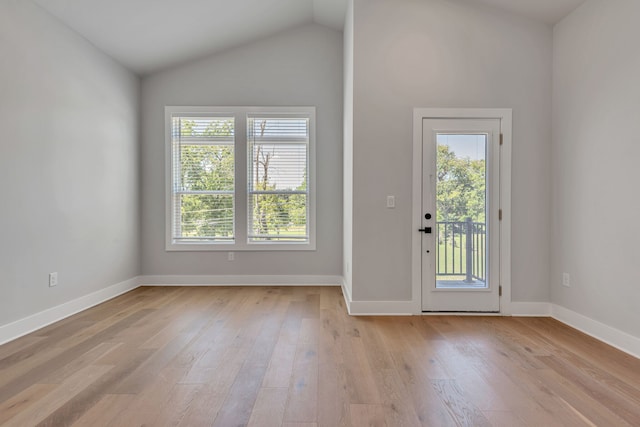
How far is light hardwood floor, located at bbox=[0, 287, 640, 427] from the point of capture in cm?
188

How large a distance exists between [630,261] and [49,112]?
Answer: 17.7 ft

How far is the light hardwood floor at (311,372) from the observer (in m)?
1.88

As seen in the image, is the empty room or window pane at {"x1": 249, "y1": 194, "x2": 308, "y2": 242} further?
window pane at {"x1": 249, "y1": 194, "x2": 308, "y2": 242}

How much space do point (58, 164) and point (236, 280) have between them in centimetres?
256

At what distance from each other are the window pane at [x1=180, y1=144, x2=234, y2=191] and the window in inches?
0.5

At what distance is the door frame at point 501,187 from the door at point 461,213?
0.05 metres

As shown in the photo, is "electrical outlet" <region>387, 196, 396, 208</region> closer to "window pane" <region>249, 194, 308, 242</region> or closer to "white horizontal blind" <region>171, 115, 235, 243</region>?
"window pane" <region>249, 194, 308, 242</region>

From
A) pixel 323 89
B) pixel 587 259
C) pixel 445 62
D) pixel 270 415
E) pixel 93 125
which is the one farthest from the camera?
pixel 323 89

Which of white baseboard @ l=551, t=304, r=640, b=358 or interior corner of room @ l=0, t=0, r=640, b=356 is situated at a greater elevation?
interior corner of room @ l=0, t=0, r=640, b=356

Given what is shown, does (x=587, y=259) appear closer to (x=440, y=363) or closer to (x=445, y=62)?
(x=440, y=363)

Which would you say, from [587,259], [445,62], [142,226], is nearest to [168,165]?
[142,226]

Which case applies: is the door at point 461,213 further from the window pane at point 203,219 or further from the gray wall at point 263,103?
the window pane at point 203,219

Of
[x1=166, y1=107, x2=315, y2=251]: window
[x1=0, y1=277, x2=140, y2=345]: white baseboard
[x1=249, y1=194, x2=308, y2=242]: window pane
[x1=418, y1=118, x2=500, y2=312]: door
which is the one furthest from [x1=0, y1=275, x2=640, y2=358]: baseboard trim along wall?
[x1=249, y1=194, x2=308, y2=242]: window pane

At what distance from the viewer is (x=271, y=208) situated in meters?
5.07
